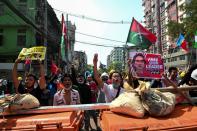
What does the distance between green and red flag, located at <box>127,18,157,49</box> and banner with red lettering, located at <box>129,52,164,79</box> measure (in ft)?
25.5

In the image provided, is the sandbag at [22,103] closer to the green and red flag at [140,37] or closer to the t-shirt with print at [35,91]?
the t-shirt with print at [35,91]

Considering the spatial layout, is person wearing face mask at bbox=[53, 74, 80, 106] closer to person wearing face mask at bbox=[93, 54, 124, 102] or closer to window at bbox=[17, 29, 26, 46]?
person wearing face mask at bbox=[93, 54, 124, 102]

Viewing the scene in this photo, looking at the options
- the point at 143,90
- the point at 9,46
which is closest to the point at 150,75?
the point at 143,90

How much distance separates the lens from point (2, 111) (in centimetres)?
408

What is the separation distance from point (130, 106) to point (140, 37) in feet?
32.3

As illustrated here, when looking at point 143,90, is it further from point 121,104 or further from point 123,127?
point 123,127

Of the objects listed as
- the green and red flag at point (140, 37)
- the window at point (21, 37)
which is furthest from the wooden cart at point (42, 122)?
the window at point (21, 37)

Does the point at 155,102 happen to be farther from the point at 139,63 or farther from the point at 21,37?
the point at 21,37

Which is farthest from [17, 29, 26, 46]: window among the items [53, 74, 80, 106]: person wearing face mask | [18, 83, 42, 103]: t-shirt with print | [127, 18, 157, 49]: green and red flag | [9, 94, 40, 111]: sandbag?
[9, 94, 40, 111]: sandbag

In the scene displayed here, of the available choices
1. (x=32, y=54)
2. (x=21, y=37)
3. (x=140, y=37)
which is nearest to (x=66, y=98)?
(x=32, y=54)

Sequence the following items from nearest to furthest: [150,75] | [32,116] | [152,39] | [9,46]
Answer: [32,116] < [150,75] < [152,39] < [9,46]

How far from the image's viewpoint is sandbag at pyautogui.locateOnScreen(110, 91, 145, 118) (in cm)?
366

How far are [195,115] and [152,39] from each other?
30.9 feet

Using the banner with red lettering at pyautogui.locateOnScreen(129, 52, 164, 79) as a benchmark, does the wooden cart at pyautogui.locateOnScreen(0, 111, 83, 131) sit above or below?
below
